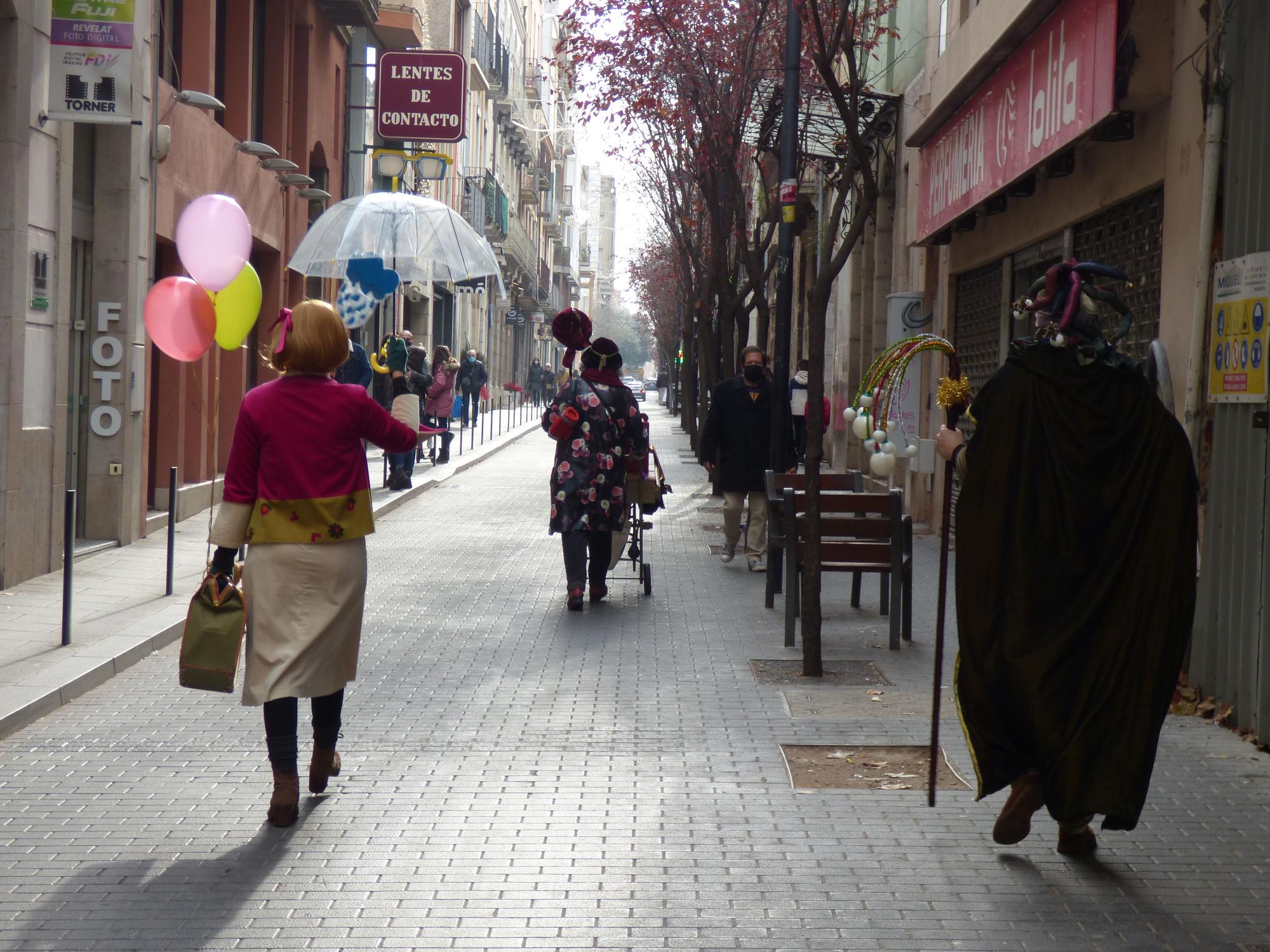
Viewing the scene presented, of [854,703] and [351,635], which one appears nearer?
[351,635]

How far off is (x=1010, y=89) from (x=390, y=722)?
8235 millimetres

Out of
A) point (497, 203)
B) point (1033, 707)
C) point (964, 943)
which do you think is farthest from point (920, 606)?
point (497, 203)

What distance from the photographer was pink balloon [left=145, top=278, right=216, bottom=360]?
812 cm

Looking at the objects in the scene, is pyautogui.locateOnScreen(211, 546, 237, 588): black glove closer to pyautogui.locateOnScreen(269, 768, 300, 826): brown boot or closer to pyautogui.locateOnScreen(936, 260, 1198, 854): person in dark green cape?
pyautogui.locateOnScreen(269, 768, 300, 826): brown boot

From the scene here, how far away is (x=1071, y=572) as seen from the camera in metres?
5.09

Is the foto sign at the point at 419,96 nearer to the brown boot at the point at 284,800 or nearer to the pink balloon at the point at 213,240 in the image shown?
the pink balloon at the point at 213,240

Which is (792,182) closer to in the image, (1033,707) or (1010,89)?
(1010,89)

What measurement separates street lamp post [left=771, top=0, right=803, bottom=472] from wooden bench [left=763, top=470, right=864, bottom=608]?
951 millimetres

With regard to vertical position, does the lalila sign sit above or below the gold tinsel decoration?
above

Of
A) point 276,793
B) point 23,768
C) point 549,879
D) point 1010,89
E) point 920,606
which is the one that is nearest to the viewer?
point 549,879

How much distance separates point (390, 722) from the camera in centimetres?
720

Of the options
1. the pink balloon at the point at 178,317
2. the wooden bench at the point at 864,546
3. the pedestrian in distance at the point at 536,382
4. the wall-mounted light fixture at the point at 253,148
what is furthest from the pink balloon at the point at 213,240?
the pedestrian in distance at the point at 536,382

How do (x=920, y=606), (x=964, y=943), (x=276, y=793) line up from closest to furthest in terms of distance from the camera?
(x=964, y=943) → (x=276, y=793) → (x=920, y=606)

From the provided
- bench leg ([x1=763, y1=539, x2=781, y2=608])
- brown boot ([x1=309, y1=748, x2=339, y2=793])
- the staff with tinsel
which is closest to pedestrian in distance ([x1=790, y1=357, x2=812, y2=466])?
bench leg ([x1=763, y1=539, x2=781, y2=608])
